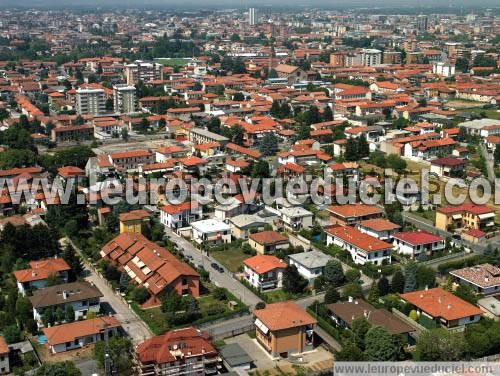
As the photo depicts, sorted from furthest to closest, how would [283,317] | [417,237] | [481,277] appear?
[417,237] → [481,277] → [283,317]

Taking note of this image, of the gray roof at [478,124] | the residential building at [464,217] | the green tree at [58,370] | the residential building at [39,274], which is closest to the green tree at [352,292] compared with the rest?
the residential building at [464,217]

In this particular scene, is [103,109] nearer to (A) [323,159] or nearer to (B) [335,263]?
(A) [323,159]

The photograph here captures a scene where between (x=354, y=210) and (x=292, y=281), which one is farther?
(x=354, y=210)

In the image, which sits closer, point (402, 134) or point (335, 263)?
point (335, 263)

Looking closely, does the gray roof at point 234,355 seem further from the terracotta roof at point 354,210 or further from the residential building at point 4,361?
the terracotta roof at point 354,210

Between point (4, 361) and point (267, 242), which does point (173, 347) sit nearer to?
point (4, 361)

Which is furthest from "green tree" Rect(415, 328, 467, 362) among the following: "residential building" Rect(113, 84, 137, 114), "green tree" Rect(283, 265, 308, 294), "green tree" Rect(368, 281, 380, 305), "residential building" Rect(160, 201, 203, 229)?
"residential building" Rect(113, 84, 137, 114)

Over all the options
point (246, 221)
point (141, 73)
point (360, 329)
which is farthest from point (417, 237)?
point (141, 73)

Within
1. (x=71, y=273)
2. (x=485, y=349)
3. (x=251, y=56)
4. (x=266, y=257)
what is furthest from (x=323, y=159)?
(x=251, y=56)
